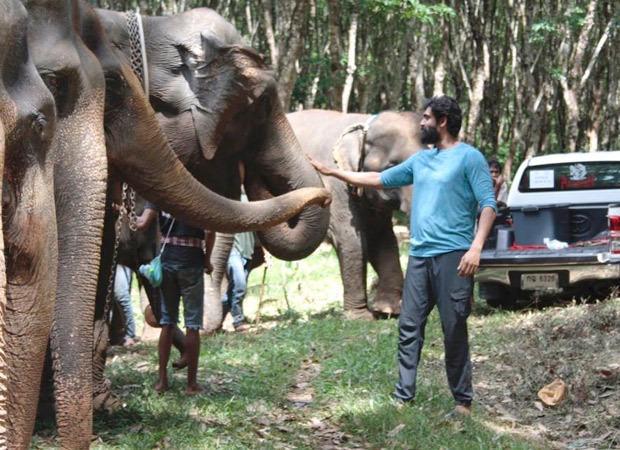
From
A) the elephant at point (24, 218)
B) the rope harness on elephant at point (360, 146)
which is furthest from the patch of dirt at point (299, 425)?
the rope harness on elephant at point (360, 146)

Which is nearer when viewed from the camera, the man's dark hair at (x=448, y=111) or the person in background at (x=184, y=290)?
the man's dark hair at (x=448, y=111)

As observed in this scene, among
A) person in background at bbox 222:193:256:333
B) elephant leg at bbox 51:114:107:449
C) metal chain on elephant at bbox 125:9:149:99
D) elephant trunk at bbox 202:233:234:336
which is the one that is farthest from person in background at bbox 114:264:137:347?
elephant leg at bbox 51:114:107:449

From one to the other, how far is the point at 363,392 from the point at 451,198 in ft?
→ 5.43

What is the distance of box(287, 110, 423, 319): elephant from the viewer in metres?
12.7

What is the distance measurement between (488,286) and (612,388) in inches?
200

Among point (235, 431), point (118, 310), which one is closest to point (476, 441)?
point (235, 431)

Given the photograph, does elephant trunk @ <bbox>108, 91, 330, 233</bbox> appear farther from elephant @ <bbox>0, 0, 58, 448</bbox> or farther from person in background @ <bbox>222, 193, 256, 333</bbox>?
person in background @ <bbox>222, 193, 256, 333</bbox>

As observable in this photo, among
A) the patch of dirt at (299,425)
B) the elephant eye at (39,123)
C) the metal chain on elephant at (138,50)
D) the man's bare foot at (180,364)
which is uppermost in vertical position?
the metal chain on elephant at (138,50)

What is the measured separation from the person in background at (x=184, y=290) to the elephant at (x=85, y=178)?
1.92 m

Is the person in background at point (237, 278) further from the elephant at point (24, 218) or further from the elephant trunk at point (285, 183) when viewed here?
the elephant at point (24, 218)

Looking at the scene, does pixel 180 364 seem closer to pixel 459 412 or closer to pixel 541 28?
pixel 459 412

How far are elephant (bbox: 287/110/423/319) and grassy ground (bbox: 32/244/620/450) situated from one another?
4.13ft

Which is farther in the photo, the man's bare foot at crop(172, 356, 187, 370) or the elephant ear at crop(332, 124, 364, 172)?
the elephant ear at crop(332, 124, 364, 172)

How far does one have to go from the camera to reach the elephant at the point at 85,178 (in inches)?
183
